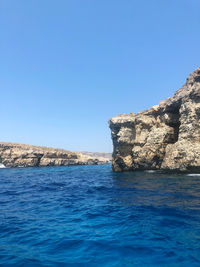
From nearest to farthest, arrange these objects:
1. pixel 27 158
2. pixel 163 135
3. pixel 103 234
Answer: pixel 103 234 < pixel 163 135 < pixel 27 158

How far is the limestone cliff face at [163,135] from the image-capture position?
2642 centimetres

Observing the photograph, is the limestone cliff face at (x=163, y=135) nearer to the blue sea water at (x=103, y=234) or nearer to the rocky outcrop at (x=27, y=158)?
the blue sea water at (x=103, y=234)

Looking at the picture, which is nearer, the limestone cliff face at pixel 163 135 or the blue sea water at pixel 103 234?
the blue sea water at pixel 103 234

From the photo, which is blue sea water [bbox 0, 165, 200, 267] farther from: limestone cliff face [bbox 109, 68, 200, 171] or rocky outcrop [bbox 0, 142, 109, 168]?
rocky outcrop [bbox 0, 142, 109, 168]

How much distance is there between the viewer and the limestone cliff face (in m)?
26.4

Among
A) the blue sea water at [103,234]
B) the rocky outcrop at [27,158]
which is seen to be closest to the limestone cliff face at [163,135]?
the blue sea water at [103,234]

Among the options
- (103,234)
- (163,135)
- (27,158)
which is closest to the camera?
(103,234)

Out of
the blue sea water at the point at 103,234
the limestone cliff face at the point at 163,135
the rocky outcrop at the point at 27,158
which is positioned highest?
the limestone cliff face at the point at 163,135

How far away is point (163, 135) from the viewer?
32438 millimetres

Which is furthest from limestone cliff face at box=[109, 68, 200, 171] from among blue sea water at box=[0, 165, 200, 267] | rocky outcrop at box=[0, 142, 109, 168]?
rocky outcrop at box=[0, 142, 109, 168]

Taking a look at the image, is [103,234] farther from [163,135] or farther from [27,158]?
[27,158]

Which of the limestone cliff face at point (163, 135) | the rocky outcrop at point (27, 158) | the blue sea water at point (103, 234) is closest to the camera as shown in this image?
the blue sea water at point (103, 234)

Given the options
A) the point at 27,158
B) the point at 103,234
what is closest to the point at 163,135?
the point at 103,234

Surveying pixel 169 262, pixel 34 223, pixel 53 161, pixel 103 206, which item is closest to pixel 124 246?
pixel 169 262
